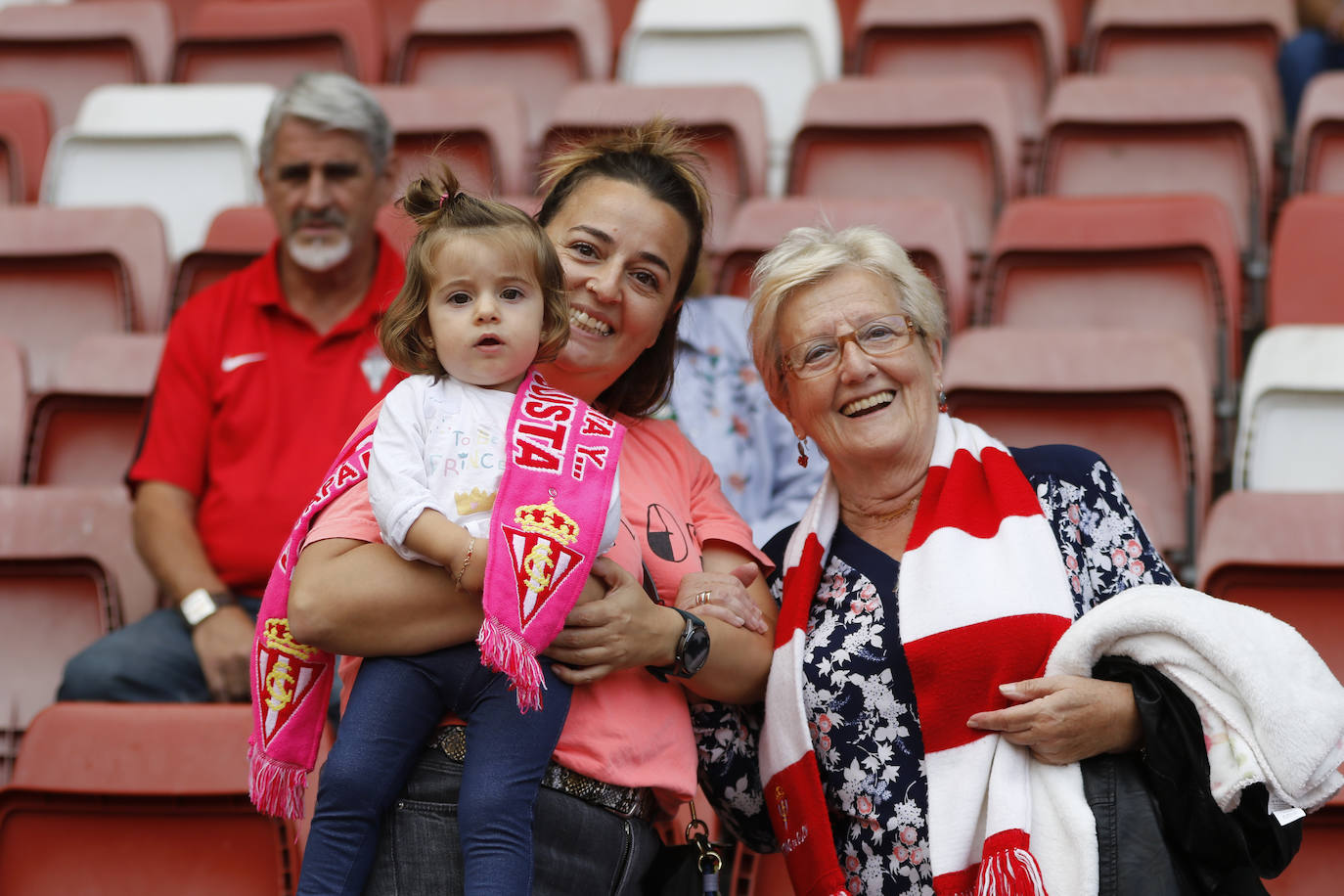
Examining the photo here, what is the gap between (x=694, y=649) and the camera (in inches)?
66.1

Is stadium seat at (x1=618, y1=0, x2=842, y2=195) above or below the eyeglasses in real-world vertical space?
above

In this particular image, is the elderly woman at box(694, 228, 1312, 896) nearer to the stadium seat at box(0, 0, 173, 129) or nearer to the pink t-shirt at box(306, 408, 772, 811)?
the pink t-shirt at box(306, 408, 772, 811)

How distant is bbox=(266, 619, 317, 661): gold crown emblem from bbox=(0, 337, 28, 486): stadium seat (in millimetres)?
1758

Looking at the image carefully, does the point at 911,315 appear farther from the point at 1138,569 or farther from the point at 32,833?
the point at 32,833

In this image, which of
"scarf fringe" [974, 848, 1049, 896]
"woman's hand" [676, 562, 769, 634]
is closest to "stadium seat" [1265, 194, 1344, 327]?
"woman's hand" [676, 562, 769, 634]

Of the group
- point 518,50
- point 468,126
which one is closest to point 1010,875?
point 468,126

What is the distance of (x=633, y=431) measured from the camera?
1.98 m

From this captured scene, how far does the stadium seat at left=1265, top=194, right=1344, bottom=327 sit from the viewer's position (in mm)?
3207

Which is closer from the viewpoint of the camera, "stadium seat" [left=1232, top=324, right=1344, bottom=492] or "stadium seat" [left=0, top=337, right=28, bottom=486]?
"stadium seat" [left=1232, top=324, right=1344, bottom=492]

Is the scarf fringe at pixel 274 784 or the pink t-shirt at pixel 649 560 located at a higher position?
the pink t-shirt at pixel 649 560

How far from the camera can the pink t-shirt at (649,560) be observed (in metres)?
1.64

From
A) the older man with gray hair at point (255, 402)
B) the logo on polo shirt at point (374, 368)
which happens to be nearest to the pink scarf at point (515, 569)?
the older man with gray hair at point (255, 402)

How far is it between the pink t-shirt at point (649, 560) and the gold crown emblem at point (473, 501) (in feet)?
0.40

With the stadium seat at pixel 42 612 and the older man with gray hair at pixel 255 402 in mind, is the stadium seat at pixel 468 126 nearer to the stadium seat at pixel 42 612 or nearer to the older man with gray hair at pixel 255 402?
the older man with gray hair at pixel 255 402
